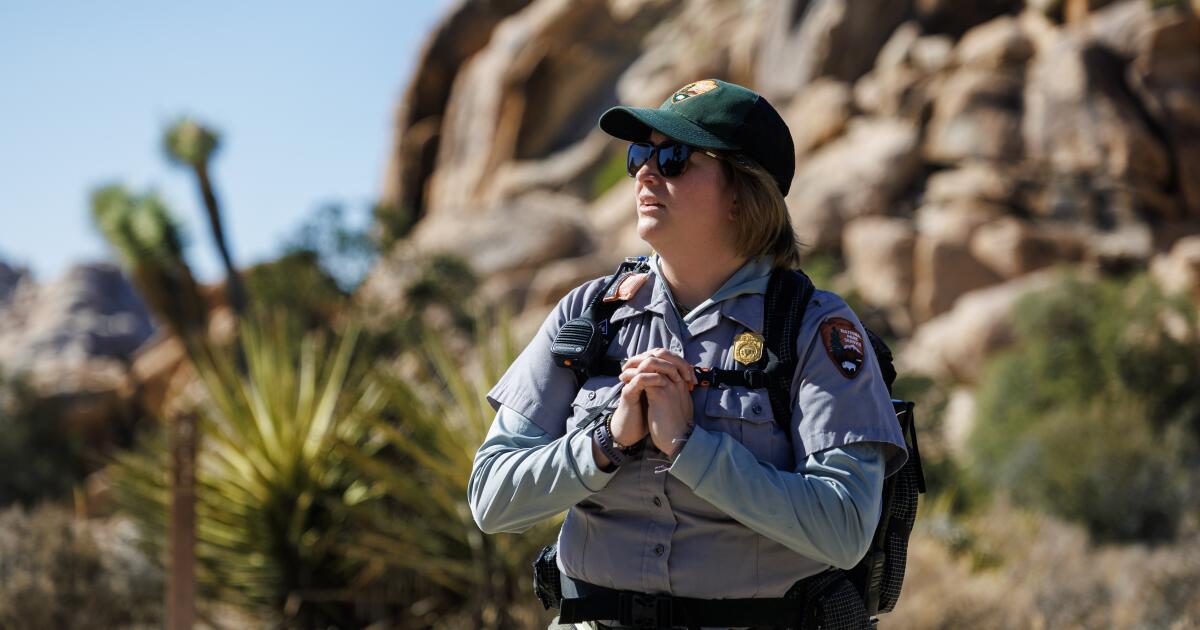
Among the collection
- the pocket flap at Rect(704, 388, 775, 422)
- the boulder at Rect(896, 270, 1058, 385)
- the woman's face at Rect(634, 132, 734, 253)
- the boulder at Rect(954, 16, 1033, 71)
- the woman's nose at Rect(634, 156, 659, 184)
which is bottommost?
the boulder at Rect(896, 270, 1058, 385)

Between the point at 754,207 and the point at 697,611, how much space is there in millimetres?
738

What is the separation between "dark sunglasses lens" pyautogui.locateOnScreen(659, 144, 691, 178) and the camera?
207cm

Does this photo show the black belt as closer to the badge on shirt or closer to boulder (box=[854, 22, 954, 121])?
the badge on shirt

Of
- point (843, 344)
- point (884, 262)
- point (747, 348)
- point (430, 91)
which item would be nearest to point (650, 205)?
point (747, 348)

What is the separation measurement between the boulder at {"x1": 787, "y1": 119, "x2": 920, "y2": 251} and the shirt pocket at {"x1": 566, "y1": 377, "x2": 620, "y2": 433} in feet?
61.2

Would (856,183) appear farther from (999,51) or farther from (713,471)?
(713,471)

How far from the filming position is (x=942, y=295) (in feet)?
62.5

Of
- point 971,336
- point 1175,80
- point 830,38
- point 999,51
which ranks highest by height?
point 830,38

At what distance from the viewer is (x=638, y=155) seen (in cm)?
213

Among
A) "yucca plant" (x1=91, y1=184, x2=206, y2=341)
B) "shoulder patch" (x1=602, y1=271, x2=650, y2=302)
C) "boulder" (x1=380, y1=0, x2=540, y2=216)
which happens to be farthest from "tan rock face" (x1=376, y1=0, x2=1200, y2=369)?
"shoulder patch" (x1=602, y1=271, x2=650, y2=302)

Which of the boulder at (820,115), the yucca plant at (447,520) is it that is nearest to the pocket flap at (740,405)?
the yucca plant at (447,520)

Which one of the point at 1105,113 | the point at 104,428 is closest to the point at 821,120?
the point at 1105,113

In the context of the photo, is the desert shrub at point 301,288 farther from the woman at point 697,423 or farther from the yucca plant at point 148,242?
the woman at point 697,423

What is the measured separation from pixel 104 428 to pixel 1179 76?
75.7 ft
